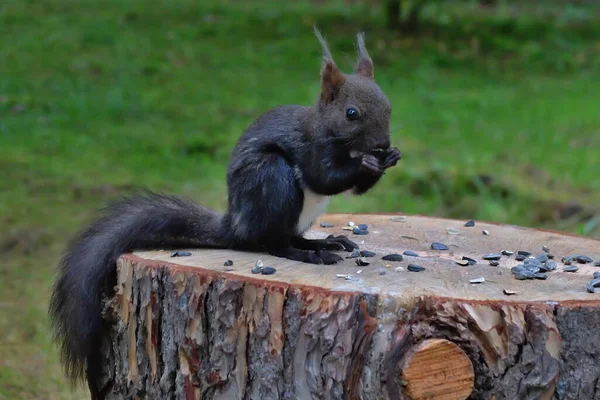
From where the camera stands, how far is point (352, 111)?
350 centimetres

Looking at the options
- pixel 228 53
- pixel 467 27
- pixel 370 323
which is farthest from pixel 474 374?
pixel 467 27

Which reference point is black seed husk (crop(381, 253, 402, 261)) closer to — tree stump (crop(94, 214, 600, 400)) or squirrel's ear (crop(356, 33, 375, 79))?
tree stump (crop(94, 214, 600, 400))

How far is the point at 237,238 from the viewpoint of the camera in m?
3.52

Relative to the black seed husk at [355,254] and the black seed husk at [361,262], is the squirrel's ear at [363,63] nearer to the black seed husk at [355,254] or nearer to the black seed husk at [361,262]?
the black seed husk at [355,254]

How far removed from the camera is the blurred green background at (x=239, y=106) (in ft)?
22.1

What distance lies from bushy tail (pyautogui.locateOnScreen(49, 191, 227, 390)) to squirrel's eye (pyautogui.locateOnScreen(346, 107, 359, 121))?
64 centimetres

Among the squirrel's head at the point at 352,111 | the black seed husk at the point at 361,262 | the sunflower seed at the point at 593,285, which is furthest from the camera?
the squirrel's head at the point at 352,111

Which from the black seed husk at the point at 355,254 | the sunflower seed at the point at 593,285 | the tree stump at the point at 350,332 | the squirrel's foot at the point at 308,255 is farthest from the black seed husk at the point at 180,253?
the sunflower seed at the point at 593,285

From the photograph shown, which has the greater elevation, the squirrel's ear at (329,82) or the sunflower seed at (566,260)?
the squirrel's ear at (329,82)

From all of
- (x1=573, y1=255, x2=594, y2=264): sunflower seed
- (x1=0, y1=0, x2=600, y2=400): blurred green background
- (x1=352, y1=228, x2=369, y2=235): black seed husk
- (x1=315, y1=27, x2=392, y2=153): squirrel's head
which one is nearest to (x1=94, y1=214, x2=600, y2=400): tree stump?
(x1=573, y1=255, x2=594, y2=264): sunflower seed

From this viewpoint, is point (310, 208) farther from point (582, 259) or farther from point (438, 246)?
point (582, 259)

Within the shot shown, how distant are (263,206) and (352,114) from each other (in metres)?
0.48

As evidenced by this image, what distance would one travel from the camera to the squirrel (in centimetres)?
338

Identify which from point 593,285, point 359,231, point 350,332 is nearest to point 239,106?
point 359,231
